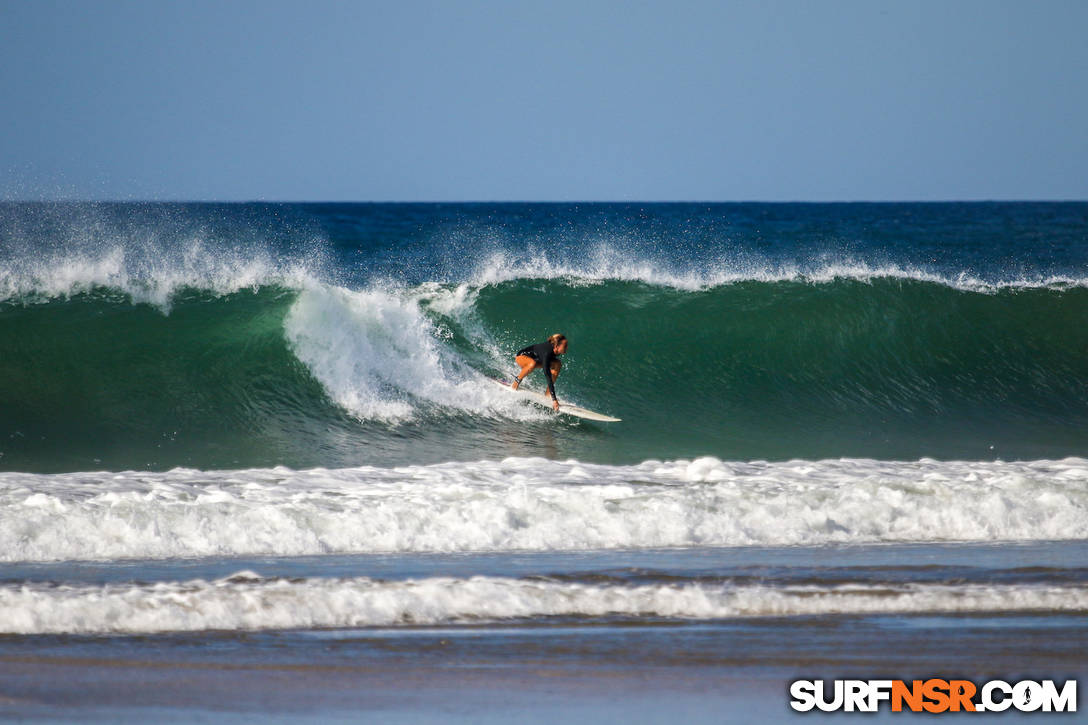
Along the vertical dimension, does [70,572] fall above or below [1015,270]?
below

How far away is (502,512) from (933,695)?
10.7 feet

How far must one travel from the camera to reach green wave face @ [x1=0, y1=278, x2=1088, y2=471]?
10164 millimetres

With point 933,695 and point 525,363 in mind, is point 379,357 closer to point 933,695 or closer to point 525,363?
point 525,363

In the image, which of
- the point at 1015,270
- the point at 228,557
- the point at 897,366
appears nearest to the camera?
the point at 228,557

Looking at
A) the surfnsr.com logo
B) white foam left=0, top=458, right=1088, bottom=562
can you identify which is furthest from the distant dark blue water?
the surfnsr.com logo

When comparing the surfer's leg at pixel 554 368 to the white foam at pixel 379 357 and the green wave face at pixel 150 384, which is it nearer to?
the white foam at pixel 379 357

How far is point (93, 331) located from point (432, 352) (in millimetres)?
4044

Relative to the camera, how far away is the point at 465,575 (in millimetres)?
5637

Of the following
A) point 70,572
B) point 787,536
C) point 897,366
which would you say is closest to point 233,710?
point 70,572

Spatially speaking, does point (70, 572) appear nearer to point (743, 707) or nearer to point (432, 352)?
point (743, 707)

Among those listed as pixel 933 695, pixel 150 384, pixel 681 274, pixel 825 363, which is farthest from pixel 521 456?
pixel 681 274

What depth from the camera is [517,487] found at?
729 centimetres

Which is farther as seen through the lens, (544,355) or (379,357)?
(379,357)

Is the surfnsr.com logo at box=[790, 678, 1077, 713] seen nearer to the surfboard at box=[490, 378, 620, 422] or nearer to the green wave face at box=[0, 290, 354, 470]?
the green wave face at box=[0, 290, 354, 470]
